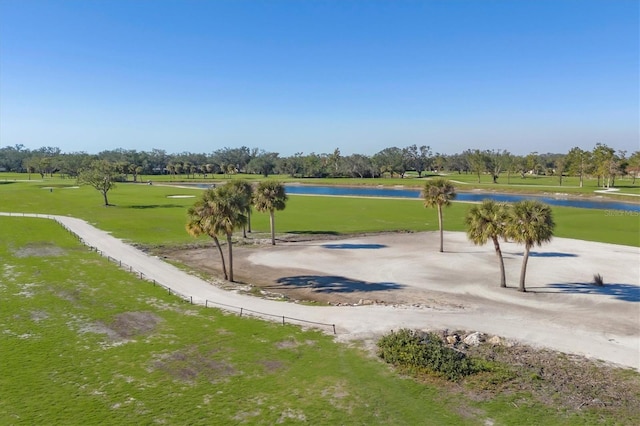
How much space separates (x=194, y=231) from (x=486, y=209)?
2501cm

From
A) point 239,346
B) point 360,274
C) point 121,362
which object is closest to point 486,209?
point 360,274

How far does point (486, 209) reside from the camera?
37.2m

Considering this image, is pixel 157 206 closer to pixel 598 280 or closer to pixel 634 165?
pixel 598 280

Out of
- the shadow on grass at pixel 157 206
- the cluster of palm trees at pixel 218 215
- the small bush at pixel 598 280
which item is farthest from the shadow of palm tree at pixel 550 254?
the shadow on grass at pixel 157 206

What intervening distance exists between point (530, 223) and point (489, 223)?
3.46 meters

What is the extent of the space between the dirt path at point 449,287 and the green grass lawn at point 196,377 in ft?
13.6

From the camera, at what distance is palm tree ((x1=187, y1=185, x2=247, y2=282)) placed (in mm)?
36719

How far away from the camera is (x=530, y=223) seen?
111 feet

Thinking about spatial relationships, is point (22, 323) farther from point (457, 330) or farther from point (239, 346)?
point (457, 330)

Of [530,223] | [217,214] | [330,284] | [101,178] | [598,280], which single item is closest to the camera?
[530,223]

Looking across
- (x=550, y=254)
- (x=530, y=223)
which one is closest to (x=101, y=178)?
(x=550, y=254)

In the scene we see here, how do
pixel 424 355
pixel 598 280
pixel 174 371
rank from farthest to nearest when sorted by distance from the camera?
pixel 598 280, pixel 424 355, pixel 174 371

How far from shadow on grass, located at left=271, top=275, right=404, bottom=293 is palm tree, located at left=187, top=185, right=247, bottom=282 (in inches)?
208

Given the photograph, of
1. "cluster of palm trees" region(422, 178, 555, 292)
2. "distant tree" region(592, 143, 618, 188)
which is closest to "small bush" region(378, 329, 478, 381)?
"cluster of palm trees" region(422, 178, 555, 292)
